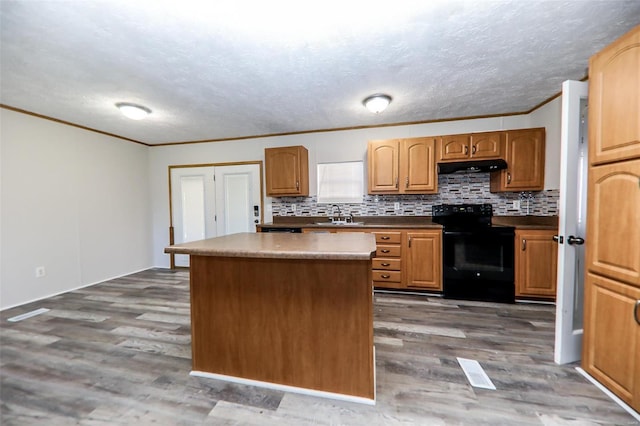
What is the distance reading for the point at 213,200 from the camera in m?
4.62

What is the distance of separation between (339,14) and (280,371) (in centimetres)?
227

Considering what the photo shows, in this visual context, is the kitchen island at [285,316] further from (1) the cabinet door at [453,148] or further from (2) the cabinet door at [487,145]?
(2) the cabinet door at [487,145]

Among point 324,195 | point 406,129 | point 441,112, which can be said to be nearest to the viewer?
point 441,112

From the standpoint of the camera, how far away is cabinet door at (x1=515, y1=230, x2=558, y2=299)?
2.89 meters

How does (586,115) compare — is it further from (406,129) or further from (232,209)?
(232,209)

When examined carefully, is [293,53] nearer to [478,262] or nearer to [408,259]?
[408,259]

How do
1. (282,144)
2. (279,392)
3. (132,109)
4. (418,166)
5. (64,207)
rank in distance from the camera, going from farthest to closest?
(282,144) → (64,207) → (418,166) → (132,109) → (279,392)

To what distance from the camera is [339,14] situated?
160 centimetres

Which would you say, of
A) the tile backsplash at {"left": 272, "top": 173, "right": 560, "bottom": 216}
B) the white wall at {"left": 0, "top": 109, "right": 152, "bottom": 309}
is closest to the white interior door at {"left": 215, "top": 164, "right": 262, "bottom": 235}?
the tile backsplash at {"left": 272, "top": 173, "right": 560, "bottom": 216}

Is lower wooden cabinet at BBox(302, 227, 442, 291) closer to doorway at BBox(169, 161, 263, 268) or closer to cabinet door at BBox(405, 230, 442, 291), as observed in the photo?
cabinet door at BBox(405, 230, 442, 291)

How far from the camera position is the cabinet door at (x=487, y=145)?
318 cm

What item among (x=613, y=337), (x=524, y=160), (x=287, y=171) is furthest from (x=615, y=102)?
(x=287, y=171)

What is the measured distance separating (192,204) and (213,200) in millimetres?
452

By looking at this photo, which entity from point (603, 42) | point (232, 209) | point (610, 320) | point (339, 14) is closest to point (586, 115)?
point (603, 42)
